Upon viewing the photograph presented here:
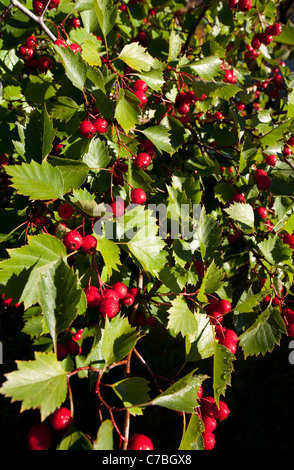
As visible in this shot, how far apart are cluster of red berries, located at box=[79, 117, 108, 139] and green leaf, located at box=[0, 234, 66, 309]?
0.43 metres

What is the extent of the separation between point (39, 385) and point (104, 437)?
206mm

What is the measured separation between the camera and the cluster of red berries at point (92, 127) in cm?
119

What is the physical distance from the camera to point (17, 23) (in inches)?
57.9

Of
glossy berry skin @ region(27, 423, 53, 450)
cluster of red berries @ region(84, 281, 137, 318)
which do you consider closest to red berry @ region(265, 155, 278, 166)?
cluster of red berries @ region(84, 281, 137, 318)

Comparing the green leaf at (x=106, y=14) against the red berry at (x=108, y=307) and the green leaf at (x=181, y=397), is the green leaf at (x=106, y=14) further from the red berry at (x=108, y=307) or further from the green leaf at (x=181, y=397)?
the green leaf at (x=181, y=397)

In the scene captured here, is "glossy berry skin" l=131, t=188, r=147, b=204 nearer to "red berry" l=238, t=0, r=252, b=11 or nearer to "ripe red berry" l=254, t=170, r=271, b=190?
"ripe red berry" l=254, t=170, r=271, b=190

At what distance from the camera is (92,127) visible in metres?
1.20

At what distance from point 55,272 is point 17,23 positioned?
1225 millimetres

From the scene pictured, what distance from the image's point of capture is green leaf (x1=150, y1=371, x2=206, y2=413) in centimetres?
85

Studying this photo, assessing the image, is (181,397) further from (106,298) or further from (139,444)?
(106,298)

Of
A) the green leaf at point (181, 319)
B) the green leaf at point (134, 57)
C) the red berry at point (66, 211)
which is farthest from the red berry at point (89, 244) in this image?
the green leaf at point (134, 57)

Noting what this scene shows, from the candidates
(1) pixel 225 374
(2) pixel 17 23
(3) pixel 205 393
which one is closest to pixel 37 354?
(1) pixel 225 374
